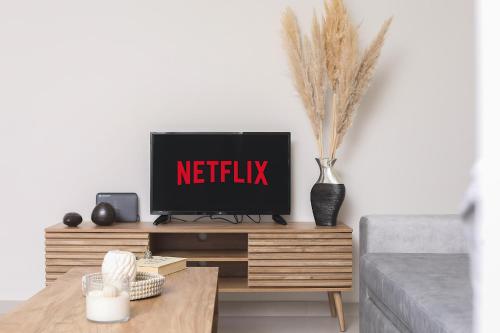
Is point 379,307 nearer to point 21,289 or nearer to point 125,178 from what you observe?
point 125,178

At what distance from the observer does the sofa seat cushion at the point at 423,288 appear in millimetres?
1799

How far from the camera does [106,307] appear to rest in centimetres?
179

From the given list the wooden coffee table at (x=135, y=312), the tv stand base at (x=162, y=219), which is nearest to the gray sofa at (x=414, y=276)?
the wooden coffee table at (x=135, y=312)

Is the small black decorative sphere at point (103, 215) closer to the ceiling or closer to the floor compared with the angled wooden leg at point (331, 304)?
closer to the ceiling

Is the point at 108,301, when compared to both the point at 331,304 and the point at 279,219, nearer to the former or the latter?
the point at 279,219

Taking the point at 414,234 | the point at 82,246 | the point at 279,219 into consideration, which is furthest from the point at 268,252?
the point at 82,246

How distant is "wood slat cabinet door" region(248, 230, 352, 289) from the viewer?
3574mm

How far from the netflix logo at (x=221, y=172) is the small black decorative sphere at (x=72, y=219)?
64 cm

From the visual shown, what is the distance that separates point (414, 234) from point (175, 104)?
1821mm

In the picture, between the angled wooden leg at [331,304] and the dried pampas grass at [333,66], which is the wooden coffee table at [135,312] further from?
the dried pampas grass at [333,66]

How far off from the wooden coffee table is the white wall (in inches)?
64.9

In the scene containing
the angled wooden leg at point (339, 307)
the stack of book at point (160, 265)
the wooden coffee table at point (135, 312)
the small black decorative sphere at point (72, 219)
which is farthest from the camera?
the small black decorative sphere at point (72, 219)

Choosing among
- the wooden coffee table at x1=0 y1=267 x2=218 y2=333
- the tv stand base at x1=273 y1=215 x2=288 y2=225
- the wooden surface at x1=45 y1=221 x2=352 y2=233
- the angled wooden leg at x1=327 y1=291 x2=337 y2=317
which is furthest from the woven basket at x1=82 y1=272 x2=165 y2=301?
the angled wooden leg at x1=327 y1=291 x2=337 y2=317

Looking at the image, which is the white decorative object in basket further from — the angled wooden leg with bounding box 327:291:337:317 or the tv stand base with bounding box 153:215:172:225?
the angled wooden leg with bounding box 327:291:337:317
